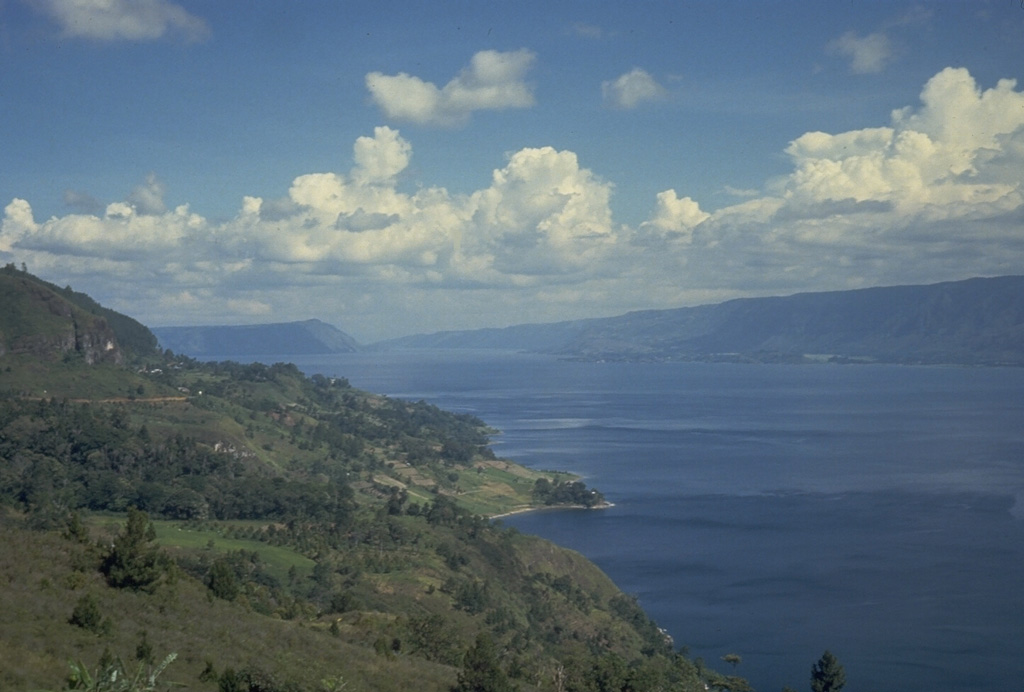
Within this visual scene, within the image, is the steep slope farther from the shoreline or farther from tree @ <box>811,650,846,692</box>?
tree @ <box>811,650,846,692</box>

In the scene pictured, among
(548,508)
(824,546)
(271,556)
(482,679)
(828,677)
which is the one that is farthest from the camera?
(548,508)

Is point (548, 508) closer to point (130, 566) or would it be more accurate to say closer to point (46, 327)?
point (46, 327)

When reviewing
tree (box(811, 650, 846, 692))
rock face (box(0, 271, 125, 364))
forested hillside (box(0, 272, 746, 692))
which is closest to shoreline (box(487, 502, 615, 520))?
forested hillside (box(0, 272, 746, 692))

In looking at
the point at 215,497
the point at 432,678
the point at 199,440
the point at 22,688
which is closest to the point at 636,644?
the point at 432,678

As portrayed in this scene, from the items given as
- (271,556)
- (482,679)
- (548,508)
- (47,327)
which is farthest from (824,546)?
(47,327)

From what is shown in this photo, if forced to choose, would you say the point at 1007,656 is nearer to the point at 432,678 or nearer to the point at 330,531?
the point at 432,678

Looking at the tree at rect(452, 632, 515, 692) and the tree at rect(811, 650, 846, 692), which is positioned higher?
the tree at rect(452, 632, 515, 692)

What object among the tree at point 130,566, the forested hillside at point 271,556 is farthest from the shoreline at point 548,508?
the tree at point 130,566

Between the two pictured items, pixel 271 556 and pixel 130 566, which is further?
pixel 271 556
